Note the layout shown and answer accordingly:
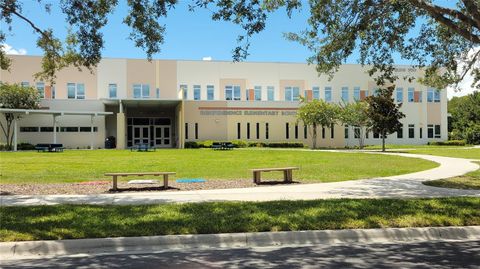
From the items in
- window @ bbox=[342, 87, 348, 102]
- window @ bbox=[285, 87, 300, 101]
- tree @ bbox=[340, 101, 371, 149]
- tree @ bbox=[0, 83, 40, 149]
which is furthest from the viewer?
window @ bbox=[342, 87, 348, 102]

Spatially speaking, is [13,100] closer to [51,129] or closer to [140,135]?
[51,129]

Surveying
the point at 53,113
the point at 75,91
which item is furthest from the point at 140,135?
the point at 53,113

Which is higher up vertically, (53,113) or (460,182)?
(53,113)

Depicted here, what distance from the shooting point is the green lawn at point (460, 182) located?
Answer: 14.9 meters

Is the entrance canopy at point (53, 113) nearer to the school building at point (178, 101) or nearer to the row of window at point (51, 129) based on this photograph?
the school building at point (178, 101)

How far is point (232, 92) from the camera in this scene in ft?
186

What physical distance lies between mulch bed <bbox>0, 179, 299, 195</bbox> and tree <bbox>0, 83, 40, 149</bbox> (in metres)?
32.0

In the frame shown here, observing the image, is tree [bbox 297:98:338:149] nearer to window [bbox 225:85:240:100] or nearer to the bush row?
the bush row

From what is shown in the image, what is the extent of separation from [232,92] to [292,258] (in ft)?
165

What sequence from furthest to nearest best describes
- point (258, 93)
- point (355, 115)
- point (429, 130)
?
1. point (429, 130)
2. point (258, 93)
3. point (355, 115)

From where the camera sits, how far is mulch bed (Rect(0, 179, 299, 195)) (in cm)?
1377

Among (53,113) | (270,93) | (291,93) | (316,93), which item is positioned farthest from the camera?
(316,93)

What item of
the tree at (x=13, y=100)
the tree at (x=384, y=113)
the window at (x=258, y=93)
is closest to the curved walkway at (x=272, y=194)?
the tree at (x=384, y=113)

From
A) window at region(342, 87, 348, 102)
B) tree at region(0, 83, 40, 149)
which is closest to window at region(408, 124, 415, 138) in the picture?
window at region(342, 87, 348, 102)
